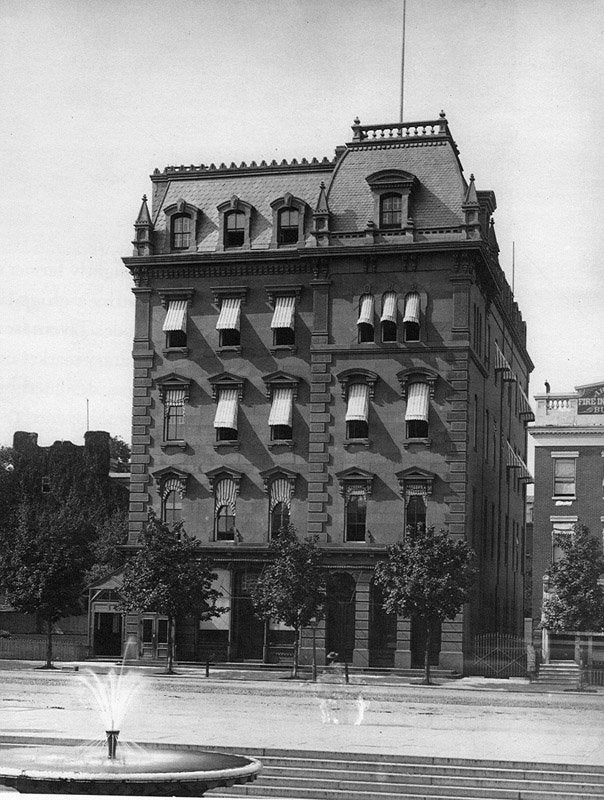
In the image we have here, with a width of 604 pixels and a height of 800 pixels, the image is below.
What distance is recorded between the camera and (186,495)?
186ft

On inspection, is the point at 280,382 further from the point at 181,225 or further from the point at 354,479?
the point at 181,225

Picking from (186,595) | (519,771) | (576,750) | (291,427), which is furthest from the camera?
(291,427)

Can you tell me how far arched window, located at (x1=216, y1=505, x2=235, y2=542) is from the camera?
184 feet

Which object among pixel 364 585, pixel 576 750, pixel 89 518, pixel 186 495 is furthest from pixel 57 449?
pixel 576 750

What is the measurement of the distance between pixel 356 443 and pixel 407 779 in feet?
105

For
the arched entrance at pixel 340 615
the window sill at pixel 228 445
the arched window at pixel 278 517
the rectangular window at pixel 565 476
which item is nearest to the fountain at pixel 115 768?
the arched entrance at pixel 340 615

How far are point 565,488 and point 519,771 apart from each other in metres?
34.3

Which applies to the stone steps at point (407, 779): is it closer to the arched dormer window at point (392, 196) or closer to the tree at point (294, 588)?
the tree at point (294, 588)

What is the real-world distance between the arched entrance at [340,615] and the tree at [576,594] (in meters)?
7.75

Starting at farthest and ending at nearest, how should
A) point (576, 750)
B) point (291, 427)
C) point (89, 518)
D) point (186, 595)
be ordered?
point (89, 518), point (291, 427), point (186, 595), point (576, 750)

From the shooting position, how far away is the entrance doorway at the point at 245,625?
55031mm

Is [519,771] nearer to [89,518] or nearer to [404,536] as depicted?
[404,536]

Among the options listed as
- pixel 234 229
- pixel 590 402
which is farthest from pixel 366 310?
pixel 590 402

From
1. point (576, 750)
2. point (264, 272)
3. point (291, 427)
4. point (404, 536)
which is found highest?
point (264, 272)
